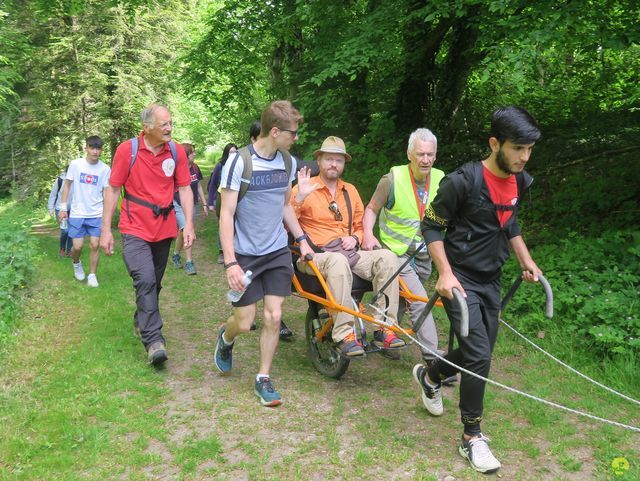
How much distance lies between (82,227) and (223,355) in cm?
439

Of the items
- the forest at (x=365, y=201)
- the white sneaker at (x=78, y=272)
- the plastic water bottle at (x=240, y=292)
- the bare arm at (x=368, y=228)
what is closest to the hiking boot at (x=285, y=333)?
the forest at (x=365, y=201)

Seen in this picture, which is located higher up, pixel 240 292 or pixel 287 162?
pixel 287 162

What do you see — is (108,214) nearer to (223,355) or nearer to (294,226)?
(223,355)

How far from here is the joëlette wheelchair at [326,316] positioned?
4.71 m

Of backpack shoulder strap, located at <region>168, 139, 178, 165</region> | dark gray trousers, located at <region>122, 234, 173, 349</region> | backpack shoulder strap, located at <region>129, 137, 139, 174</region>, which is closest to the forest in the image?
dark gray trousers, located at <region>122, 234, 173, 349</region>

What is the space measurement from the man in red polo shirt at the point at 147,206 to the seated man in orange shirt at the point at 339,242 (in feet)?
3.86

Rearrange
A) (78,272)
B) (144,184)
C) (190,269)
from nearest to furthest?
(144,184)
(78,272)
(190,269)

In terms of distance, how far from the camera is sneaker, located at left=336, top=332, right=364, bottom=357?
4516 millimetres

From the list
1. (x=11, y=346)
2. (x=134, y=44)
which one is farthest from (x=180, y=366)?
(x=134, y=44)

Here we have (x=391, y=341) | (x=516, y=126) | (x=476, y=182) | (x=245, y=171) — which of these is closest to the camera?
(x=516, y=126)

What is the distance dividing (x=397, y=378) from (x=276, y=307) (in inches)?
54.9

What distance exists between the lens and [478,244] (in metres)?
3.66

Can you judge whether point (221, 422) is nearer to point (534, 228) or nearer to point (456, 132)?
point (534, 228)

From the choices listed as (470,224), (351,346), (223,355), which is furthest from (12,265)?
(470,224)
